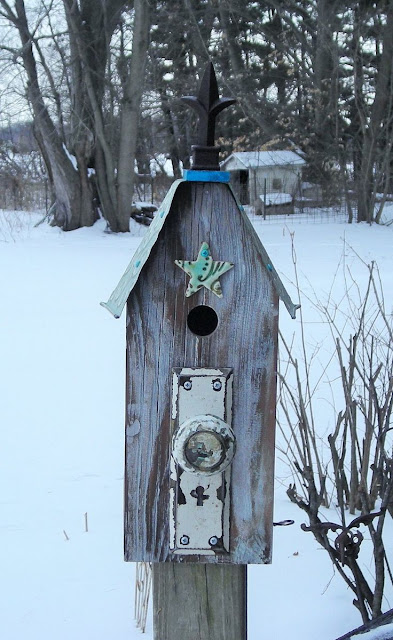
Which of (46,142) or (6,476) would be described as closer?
(6,476)

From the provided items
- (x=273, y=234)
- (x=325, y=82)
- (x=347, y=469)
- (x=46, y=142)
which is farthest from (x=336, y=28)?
(x=347, y=469)

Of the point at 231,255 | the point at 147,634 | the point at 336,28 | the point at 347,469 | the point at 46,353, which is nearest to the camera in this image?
the point at 231,255

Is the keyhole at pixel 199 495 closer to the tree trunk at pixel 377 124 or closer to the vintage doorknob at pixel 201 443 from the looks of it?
the vintage doorknob at pixel 201 443

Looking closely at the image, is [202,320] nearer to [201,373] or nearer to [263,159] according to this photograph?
[201,373]

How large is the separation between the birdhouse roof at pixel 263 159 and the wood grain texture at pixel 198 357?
22131 mm

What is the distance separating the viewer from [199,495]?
4.52ft

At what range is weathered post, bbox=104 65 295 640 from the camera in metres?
1.32

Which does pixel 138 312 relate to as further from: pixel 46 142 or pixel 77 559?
pixel 46 142

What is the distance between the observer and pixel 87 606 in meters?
2.51

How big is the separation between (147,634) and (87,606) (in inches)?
10.4

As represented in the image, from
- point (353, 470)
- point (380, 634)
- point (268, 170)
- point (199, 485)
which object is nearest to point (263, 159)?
point (268, 170)

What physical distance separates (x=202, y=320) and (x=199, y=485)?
1.01 feet

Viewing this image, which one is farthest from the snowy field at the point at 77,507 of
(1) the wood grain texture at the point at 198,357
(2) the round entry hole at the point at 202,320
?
(2) the round entry hole at the point at 202,320

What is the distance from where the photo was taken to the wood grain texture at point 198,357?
52.3 inches
